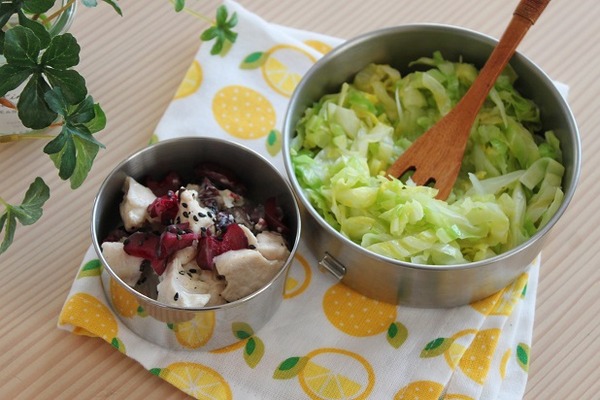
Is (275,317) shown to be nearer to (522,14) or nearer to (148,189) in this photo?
(148,189)

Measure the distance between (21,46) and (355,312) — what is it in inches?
26.4

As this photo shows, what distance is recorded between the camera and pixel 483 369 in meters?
1.35

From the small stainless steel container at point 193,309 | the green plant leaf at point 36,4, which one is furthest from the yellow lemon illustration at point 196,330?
the green plant leaf at point 36,4

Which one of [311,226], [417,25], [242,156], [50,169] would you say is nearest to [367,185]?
[311,226]

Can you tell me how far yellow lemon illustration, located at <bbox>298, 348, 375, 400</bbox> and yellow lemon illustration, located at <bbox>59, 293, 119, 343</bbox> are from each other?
0.32 m

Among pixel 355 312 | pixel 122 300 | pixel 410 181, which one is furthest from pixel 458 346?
pixel 122 300

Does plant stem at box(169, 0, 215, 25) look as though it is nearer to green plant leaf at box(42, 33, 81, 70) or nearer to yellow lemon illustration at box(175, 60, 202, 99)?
yellow lemon illustration at box(175, 60, 202, 99)

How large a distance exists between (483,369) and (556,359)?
15cm

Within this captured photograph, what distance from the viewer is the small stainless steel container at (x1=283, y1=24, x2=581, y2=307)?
1.30 metres

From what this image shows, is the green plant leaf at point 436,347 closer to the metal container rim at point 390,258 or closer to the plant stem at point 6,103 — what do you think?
the metal container rim at point 390,258

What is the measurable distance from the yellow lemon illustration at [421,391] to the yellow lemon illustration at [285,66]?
2.06 ft

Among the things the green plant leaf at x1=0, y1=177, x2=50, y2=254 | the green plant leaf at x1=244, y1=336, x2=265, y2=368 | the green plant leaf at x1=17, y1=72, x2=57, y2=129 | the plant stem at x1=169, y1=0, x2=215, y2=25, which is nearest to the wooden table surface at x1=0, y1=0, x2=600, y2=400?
the plant stem at x1=169, y1=0, x2=215, y2=25

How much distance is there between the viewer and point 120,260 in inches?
50.9

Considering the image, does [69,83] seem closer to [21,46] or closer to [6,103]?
[21,46]
